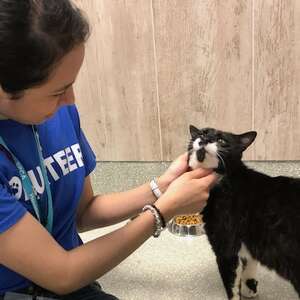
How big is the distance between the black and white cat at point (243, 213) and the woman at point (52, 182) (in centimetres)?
10

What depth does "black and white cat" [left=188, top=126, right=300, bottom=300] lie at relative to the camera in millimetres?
1077

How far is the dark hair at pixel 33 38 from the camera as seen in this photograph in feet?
2.23

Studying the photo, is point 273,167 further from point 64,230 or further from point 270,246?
Result: point 64,230

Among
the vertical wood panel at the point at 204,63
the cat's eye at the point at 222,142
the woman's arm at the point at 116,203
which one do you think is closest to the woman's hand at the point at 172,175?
the woman's arm at the point at 116,203

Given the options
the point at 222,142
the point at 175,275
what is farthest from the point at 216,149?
the point at 175,275

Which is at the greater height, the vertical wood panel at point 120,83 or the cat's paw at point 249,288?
the vertical wood panel at point 120,83

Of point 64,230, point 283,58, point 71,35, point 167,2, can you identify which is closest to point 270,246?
point 64,230

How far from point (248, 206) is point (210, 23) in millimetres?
798

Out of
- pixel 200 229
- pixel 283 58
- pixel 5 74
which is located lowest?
pixel 200 229

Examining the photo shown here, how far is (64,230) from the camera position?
1.04m

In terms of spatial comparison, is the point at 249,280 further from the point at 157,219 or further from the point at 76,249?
the point at 76,249

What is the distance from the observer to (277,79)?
5.50 ft

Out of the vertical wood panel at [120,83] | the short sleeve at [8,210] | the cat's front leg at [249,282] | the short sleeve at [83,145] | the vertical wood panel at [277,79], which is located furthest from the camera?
the vertical wood panel at [120,83]

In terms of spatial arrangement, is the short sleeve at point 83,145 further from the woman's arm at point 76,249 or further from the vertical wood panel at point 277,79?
the vertical wood panel at point 277,79
